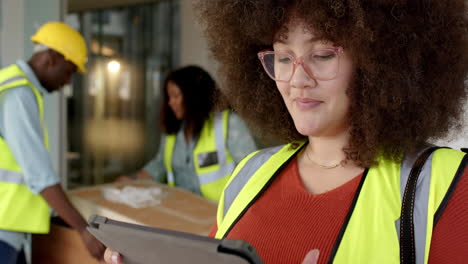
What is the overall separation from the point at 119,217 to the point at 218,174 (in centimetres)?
73

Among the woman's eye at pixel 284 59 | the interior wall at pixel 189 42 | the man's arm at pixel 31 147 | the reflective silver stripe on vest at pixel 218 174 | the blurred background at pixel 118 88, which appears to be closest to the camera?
the woman's eye at pixel 284 59

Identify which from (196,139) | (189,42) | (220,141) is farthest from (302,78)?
(189,42)

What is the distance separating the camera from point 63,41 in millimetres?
2535

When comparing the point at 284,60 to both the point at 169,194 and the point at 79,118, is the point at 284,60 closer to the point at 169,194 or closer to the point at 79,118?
the point at 169,194

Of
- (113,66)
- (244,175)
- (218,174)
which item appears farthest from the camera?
(113,66)

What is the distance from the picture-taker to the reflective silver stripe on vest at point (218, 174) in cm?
290

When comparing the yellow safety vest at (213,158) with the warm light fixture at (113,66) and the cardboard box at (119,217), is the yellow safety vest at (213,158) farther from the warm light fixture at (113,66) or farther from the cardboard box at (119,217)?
the warm light fixture at (113,66)

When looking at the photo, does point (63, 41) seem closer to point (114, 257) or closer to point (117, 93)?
point (114, 257)

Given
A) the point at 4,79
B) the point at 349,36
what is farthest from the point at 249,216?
the point at 4,79

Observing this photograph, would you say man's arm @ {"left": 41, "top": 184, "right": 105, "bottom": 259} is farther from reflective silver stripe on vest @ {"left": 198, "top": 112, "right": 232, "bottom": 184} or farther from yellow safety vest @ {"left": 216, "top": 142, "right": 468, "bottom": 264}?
yellow safety vest @ {"left": 216, "top": 142, "right": 468, "bottom": 264}

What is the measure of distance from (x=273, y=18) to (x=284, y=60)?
12 centimetres

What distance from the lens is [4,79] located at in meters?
2.33

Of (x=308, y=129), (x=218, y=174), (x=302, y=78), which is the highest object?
(x=302, y=78)

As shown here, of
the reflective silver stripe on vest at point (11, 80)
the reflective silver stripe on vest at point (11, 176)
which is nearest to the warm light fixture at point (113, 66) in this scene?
the reflective silver stripe on vest at point (11, 80)
